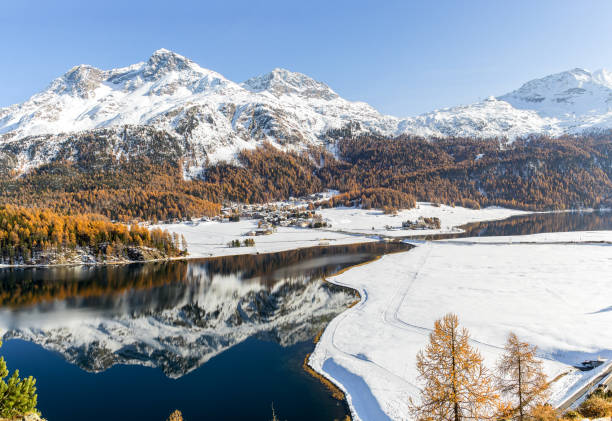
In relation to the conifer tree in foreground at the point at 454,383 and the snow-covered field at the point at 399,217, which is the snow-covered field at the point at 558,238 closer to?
the snow-covered field at the point at 399,217

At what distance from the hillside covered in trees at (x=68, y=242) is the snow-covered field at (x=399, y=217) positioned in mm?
76014

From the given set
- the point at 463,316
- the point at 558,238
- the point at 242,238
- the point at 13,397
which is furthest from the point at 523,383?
the point at 242,238

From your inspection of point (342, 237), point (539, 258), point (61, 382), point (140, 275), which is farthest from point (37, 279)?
point (539, 258)

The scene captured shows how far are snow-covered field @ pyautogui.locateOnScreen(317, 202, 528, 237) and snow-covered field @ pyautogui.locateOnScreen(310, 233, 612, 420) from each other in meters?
59.1

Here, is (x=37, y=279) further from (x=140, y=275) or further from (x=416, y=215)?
(x=416, y=215)

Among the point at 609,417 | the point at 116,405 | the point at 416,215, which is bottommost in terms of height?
the point at 116,405

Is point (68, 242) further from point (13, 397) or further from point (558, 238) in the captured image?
point (558, 238)

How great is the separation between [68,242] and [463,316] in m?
92.4

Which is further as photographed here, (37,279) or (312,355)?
(37,279)

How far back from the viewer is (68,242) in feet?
285

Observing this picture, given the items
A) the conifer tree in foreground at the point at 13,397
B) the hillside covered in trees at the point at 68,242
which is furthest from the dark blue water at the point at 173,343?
the hillside covered in trees at the point at 68,242

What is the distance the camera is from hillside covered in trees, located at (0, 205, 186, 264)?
280 feet

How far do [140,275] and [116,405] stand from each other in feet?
164

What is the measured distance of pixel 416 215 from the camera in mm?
168000
